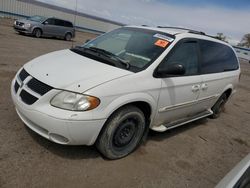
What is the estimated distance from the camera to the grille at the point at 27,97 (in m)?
2.98

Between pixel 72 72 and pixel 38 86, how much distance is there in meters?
0.45

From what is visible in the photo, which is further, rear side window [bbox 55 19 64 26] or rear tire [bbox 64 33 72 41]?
rear tire [bbox 64 33 72 41]

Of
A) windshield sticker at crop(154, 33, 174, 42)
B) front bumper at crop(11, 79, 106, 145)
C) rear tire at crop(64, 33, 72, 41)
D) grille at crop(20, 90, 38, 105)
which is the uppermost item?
windshield sticker at crop(154, 33, 174, 42)

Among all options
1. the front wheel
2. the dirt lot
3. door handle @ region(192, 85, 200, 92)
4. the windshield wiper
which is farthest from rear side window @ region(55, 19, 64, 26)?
the front wheel

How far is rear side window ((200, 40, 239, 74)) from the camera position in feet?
15.1

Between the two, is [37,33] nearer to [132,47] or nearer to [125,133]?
[132,47]

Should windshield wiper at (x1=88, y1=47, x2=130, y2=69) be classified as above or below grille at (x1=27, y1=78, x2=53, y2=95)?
above

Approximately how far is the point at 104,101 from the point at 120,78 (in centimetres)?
39

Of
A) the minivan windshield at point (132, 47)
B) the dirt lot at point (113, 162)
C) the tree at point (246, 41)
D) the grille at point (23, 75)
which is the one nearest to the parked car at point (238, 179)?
the dirt lot at point (113, 162)

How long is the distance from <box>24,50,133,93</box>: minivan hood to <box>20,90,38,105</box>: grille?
23 cm

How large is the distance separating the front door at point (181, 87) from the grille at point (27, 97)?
173 cm

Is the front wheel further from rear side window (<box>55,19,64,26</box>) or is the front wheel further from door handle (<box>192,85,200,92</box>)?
rear side window (<box>55,19,64,26</box>)

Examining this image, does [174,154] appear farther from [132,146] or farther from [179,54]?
[179,54]

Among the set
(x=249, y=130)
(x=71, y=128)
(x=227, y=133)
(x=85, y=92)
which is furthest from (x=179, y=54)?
(x=249, y=130)
